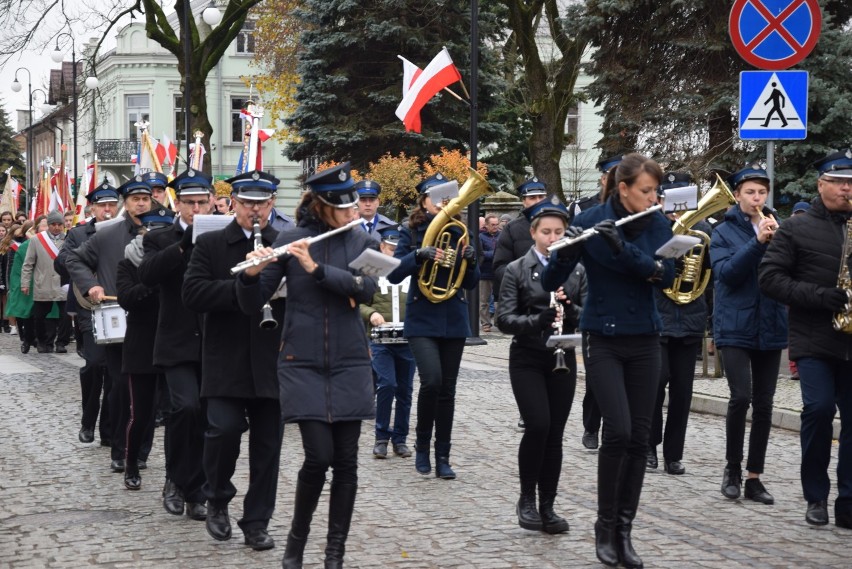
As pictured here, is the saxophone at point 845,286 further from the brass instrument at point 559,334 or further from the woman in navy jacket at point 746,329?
the brass instrument at point 559,334

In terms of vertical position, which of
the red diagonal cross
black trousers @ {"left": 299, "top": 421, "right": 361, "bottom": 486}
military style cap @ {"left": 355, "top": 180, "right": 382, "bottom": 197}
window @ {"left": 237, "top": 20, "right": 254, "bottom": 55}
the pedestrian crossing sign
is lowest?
black trousers @ {"left": 299, "top": 421, "right": 361, "bottom": 486}

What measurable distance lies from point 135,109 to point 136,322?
60.2 metres

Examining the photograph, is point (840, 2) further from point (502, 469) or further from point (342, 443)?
point (342, 443)

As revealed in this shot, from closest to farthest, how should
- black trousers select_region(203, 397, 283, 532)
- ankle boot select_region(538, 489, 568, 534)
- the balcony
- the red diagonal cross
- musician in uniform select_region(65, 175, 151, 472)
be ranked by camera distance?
black trousers select_region(203, 397, 283, 532), ankle boot select_region(538, 489, 568, 534), musician in uniform select_region(65, 175, 151, 472), the red diagonal cross, the balcony

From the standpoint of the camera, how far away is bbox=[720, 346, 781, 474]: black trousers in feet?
29.4

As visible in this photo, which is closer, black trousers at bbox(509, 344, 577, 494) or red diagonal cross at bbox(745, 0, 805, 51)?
black trousers at bbox(509, 344, 577, 494)

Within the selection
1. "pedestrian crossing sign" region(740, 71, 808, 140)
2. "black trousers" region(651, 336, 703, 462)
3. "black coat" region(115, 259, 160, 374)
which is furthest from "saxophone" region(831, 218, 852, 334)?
"black coat" region(115, 259, 160, 374)

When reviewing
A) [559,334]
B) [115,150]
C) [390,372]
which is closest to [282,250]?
[559,334]

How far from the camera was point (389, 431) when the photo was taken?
10789 mm

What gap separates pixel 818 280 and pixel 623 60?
1771cm

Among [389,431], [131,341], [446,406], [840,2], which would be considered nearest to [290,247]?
[131,341]

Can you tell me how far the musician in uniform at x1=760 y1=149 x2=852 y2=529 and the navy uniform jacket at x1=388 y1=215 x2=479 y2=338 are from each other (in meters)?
2.39

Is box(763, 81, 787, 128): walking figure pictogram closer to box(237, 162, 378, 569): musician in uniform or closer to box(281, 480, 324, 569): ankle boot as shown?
box(237, 162, 378, 569): musician in uniform

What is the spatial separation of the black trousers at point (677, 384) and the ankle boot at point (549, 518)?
2.31 m
